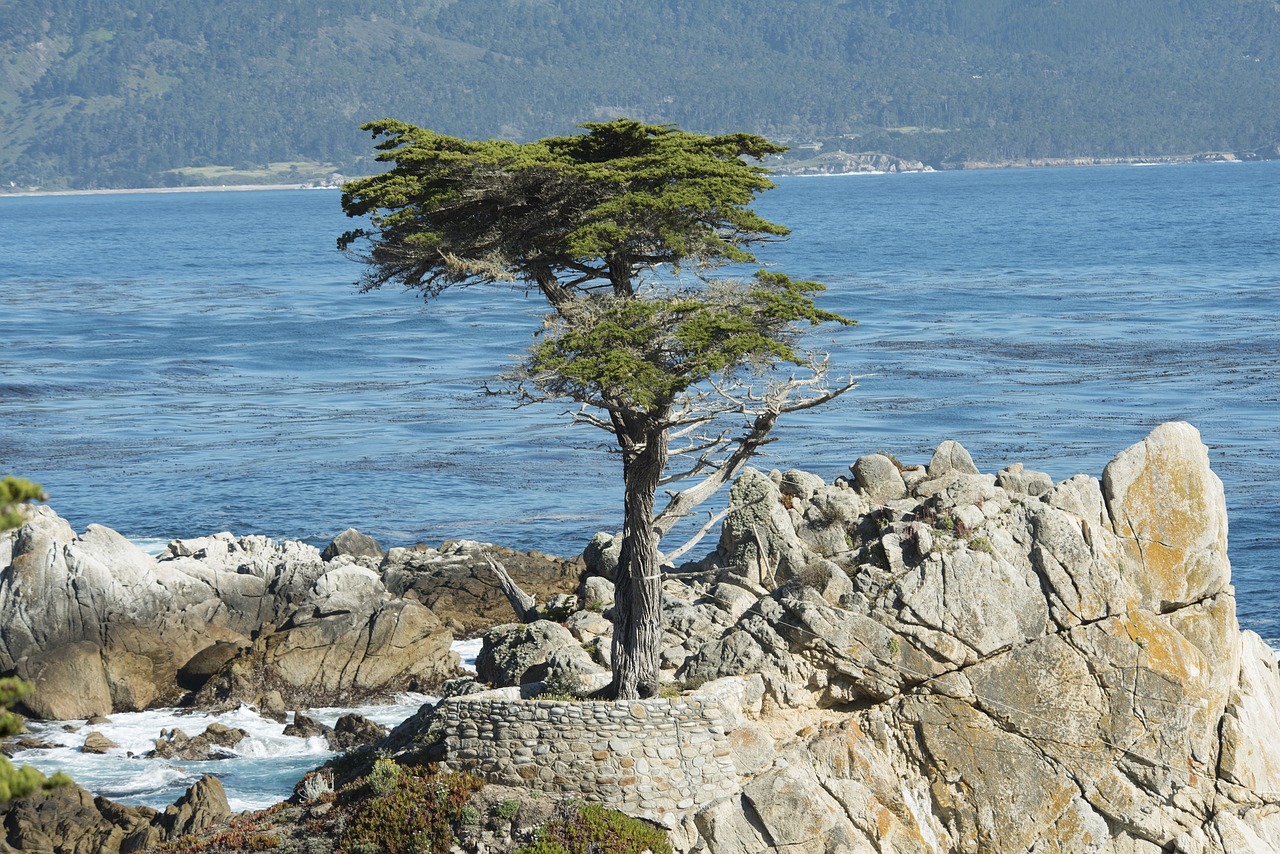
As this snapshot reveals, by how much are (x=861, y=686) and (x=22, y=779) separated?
12.7 m

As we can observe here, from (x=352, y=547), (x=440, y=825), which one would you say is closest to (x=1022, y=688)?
(x=440, y=825)

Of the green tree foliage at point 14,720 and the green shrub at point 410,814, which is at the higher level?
the green tree foliage at point 14,720

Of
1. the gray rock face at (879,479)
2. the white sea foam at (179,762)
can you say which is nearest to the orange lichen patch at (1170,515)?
the gray rock face at (879,479)

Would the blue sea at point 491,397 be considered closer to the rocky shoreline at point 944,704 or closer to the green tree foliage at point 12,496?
the rocky shoreline at point 944,704

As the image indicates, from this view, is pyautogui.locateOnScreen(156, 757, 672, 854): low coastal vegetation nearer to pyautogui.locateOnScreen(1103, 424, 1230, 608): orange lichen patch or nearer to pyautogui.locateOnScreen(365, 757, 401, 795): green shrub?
pyautogui.locateOnScreen(365, 757, 401, 795): green shrub

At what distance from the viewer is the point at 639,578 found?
22656 millimetres

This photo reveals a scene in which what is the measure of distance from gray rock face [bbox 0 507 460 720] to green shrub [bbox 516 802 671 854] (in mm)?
12659

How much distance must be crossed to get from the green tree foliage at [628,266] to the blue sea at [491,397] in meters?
19.3

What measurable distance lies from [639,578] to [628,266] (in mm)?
4288

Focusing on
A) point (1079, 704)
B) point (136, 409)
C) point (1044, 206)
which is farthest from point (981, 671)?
point (1044, 206)

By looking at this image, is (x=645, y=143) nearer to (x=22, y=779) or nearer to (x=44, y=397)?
(x=22, y=779)

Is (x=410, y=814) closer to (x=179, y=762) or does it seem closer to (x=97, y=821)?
(x=97, y=821)

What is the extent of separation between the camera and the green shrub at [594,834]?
20766mm

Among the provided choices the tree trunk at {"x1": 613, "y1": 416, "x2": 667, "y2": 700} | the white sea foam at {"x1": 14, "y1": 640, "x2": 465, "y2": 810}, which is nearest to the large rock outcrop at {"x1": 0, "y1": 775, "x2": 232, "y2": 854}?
the white sea foam at {"x1": 14, "y1": 640, "x2": 465, "y2": 810}
